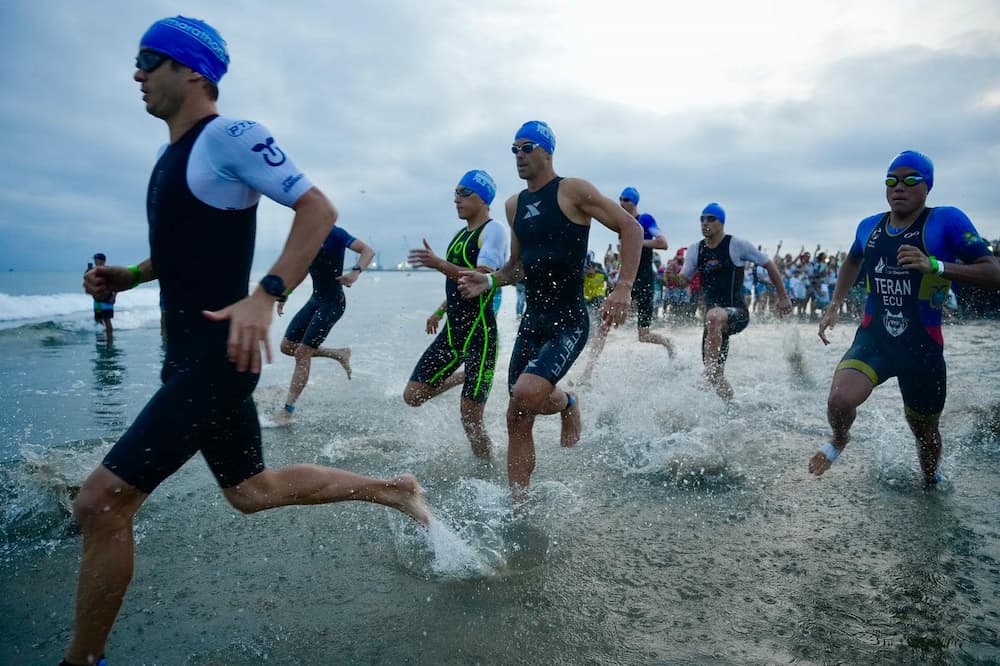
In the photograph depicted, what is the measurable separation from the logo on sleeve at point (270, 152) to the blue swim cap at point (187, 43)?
0.47 m

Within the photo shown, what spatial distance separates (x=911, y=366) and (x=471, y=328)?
3.06 metres

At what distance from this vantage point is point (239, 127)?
6.97 feet

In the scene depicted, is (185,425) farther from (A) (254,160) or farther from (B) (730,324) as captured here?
(B) (730,324)

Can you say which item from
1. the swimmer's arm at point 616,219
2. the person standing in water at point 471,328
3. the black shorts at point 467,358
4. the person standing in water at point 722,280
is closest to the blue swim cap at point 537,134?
the swimmer's arm at point 616,219

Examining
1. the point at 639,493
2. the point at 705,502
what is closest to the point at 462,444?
→ the point at 639,493

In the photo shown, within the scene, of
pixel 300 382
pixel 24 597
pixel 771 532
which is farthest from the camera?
pixel 300 382

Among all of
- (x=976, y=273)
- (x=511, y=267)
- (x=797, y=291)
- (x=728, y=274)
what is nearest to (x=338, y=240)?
(x=511, y=267)

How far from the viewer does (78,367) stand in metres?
9.63

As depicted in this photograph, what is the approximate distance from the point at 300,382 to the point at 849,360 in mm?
4919

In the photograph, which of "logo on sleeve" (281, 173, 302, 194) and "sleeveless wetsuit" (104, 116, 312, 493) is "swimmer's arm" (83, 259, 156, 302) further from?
"logo on sleeve" (281, 173, 302, 194)

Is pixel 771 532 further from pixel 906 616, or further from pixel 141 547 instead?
pixel 141 547

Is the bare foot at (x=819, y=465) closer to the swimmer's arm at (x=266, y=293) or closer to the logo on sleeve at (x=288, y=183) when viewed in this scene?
the swimmer's arm at (x=266, y=293)

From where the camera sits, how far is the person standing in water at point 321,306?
6.30m

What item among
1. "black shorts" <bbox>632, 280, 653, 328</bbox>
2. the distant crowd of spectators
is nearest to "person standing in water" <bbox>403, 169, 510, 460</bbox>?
"black shorts" <bbox>632, 280, 653, 328</bbox>
